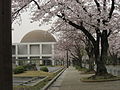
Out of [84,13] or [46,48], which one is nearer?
[84,13]

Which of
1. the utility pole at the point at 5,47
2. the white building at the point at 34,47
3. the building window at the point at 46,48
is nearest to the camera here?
the utility pole at the point at 5,47

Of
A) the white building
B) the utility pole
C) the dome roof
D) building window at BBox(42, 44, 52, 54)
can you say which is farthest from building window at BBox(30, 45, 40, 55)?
the utility pole

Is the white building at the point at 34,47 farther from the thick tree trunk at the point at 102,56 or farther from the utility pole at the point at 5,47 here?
the utility pole at the point at 5,47

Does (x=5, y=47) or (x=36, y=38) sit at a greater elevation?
(x=36, y=38)

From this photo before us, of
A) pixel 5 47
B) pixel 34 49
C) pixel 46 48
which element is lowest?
pixel 5 47

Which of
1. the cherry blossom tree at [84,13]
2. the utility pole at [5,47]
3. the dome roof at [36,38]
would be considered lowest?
the utility pole at [5,47]

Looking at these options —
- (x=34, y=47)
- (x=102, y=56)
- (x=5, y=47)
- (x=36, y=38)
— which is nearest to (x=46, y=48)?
(x=34, y=47)

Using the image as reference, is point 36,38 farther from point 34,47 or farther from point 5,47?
point 5,47

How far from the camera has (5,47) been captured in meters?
2.86

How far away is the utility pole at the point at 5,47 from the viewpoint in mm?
2772

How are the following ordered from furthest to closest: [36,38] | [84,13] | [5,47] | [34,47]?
[34,47] → [36,38] → [84,13] → [5,47]

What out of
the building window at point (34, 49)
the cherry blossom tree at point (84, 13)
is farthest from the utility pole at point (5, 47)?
the building window at point (34, 49)

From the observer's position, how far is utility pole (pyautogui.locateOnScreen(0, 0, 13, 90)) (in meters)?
2.77

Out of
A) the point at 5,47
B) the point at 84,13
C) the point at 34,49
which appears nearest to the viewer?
the point at 5,47
